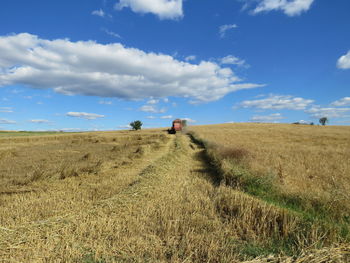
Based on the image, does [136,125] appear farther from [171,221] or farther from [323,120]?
[323,120]

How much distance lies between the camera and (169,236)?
12.2 feet

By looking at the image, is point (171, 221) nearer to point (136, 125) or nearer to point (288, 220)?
point (288, 220)

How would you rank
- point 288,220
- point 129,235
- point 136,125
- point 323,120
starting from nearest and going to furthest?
1. point 129,235
2. point 288,220
3. point 136,125
4. point 323,120

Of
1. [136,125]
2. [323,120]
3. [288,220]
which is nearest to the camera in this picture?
[288,220]

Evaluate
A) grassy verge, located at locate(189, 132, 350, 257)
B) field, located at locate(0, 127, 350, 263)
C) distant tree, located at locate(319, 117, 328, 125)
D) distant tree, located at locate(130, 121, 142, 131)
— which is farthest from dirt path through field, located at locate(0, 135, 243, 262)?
distant tree, located at locate(319, 117, 328, 125)

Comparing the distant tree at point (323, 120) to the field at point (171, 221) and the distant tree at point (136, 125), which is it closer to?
the distant tree at point (136, 125)

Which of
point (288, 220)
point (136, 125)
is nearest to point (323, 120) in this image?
point (136, 125)

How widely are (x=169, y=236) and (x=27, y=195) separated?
4.64 meters

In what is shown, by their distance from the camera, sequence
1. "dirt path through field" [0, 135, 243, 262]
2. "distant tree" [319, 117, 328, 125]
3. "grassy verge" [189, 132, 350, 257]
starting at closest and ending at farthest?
"dirt path through field" [0, 135, 243, 262], "grassy verge" [189, 132, 350, 257], "distant tree" [319, 117, 328, 125]

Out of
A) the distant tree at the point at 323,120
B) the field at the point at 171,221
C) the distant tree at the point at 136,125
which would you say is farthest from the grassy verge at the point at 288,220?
the distant tree at the point at 323,120

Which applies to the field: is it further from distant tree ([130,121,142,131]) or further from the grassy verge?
distant tree ([130,121,142,131])

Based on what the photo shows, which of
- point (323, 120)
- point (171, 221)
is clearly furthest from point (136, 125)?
point (323, 120)

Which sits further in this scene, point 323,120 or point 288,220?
point 323,120

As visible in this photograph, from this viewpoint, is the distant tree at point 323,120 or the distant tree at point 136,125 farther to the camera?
the distant tree at point 323,120
